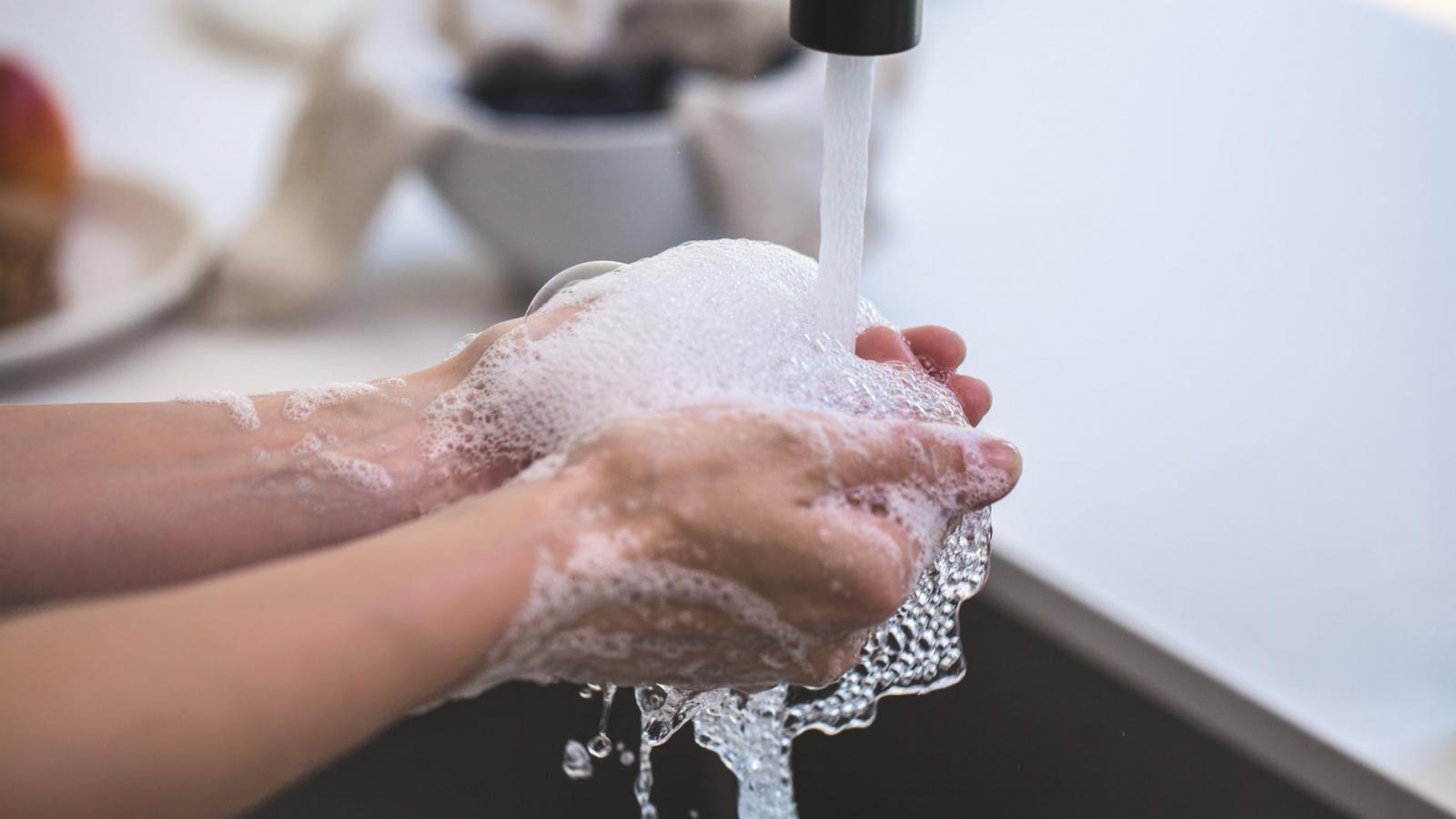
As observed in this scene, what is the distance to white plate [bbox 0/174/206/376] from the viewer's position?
0.70m

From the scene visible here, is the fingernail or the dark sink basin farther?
the dark sink basin

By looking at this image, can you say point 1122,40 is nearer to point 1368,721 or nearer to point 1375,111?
point 1375,111

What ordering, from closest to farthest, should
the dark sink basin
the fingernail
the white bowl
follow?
the fingernail < the dark sink basin < the white bowl

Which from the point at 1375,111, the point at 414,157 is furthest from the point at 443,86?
the point at 1375,111

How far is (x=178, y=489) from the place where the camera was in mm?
421

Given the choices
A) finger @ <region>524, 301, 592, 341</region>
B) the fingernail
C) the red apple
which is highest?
finger @ <region>524, 301, 592, 341</region>

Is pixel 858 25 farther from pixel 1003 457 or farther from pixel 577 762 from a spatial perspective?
pixel 577 762

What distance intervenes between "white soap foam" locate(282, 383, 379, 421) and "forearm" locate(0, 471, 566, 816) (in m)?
0.14

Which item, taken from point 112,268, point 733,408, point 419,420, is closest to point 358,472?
point 419,420

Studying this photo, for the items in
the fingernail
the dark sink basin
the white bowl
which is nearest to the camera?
the fingernail

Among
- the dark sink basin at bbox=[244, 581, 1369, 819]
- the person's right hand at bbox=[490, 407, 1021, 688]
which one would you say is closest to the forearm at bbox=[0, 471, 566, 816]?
the person's right hand at bbox=[490, 407, 1021, 688]

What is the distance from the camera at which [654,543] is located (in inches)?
14.0

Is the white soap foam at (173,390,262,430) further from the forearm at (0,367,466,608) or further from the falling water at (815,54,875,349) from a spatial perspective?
the falling water at (815,54,875,349)

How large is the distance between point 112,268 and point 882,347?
1.73 ft
